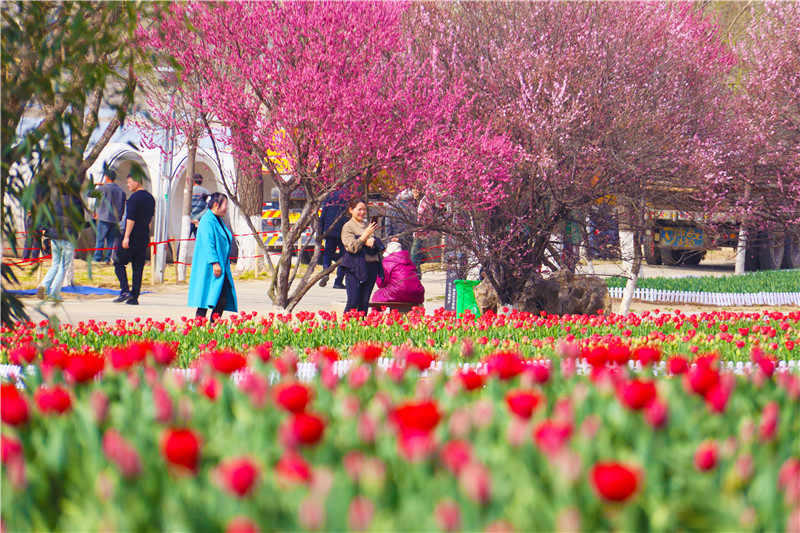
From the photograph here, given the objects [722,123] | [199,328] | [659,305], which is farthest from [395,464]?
[659,305]

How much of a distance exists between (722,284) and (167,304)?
980cm

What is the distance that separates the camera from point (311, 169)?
1044 centimetres

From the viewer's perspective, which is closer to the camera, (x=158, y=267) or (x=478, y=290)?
(x=478, y=290)

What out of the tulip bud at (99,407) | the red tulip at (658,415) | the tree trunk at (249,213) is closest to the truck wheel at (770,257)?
the tree trunk at (249,213)

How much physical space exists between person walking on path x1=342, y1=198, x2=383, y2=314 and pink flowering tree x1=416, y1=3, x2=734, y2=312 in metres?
1.33

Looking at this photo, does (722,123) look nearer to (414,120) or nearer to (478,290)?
(478,290)

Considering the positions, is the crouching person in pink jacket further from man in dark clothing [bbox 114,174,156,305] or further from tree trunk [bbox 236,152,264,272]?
tree trunk [bbox 236,152,264,272]

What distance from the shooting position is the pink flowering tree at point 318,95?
992cm

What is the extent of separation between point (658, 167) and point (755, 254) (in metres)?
13.4

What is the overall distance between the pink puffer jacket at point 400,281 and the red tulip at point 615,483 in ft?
32.7

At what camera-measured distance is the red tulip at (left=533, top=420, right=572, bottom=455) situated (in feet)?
6.02

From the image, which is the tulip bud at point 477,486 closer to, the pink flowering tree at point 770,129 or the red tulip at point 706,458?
the red tulip at point 706,458

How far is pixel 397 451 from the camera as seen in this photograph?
2043 mm

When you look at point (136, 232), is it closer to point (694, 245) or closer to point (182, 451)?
point (182, 451)
